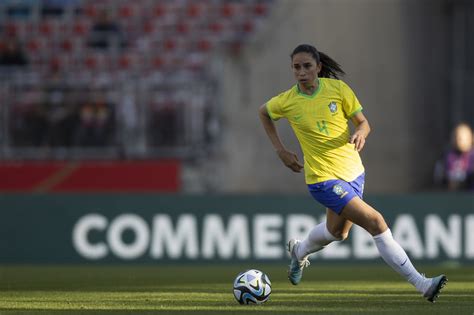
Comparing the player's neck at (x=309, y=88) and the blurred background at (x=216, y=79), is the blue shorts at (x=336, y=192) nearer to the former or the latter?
the player's neck at (x=309, y=88)

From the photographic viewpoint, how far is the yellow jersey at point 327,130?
10492mm

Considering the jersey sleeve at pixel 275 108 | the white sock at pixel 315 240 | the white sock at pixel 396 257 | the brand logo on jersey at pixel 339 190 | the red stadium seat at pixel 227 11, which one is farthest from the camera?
the red stadium seat at pixel 227 11

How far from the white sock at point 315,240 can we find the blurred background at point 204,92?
598 centimetres

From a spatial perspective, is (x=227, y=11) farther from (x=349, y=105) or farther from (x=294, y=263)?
(x=349, y=105)

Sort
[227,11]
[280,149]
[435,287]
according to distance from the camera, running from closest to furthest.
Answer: [435,287]
[280,149]
[227,11]

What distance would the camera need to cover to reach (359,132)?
10.1 m

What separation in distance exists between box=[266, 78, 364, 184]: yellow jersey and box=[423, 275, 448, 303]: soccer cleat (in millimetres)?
1189

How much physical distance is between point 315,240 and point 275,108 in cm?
144

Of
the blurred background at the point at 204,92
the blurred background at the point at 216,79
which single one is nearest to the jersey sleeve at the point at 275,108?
the blurred background at the point at 204,92

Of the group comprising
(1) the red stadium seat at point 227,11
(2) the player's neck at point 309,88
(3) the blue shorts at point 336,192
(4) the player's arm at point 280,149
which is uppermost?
(1) the red stadium seat at point 227,11

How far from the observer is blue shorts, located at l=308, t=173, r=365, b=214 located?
10320 mm

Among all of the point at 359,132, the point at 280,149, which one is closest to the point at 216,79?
the point at 280,149

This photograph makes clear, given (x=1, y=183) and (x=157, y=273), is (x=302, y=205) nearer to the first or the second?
(x=157, y=273)

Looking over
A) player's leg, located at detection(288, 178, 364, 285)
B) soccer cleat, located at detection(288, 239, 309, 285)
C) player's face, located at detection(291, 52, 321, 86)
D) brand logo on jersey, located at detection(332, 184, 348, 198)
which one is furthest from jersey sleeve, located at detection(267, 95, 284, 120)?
soccer cleat, located at detection(288, 239, 309, 285)
